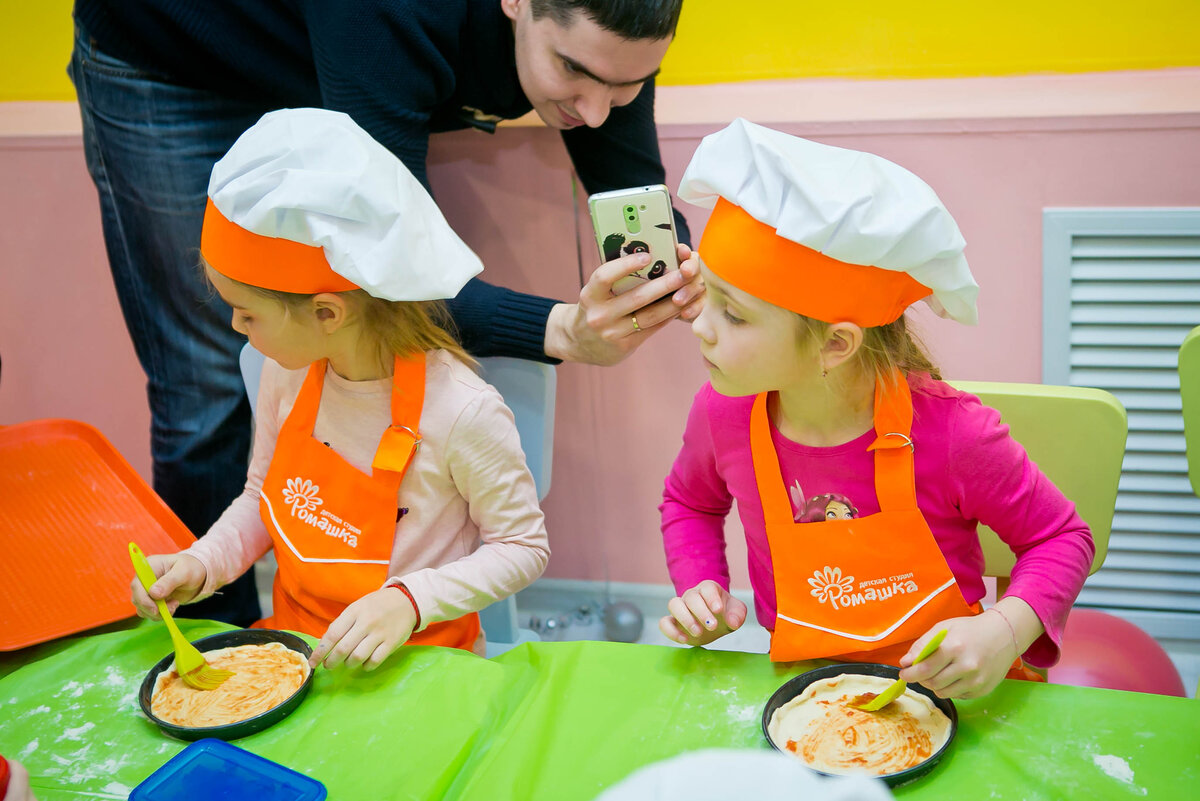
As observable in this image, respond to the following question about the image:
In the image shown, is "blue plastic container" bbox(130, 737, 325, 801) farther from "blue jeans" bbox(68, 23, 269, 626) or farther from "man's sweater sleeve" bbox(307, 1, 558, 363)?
"blue jeans" bbox(68, 23, 269, 626)

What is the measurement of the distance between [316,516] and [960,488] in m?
0.85

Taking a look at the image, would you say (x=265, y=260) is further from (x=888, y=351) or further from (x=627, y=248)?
(x=888, y=351)

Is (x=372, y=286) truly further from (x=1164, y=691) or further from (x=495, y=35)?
(x=1164, y=691)

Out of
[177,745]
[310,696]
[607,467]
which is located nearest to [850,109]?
[607,467]

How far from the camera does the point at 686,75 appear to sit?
82.9 inches

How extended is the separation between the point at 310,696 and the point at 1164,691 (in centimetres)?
129

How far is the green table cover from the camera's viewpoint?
2.93 ft

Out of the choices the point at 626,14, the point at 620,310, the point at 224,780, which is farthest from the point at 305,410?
the point at 626,14

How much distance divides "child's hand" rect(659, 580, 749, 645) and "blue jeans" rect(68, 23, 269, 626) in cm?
107

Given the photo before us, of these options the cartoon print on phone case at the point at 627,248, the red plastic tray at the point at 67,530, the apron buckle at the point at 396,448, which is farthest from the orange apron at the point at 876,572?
the red plastic tray at the point at 67,530

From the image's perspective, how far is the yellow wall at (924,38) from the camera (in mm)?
1871

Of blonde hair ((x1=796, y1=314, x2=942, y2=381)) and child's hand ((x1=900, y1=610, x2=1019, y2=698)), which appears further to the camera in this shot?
blonde hair ((x1=796, y1=314, x2=942, y2=381))

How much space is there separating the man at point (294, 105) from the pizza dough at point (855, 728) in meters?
0.58

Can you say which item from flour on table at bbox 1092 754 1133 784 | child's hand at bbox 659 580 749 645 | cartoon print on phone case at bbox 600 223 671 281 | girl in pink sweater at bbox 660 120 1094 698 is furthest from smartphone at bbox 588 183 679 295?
flour on table at bbox 1092 754 1133 784
